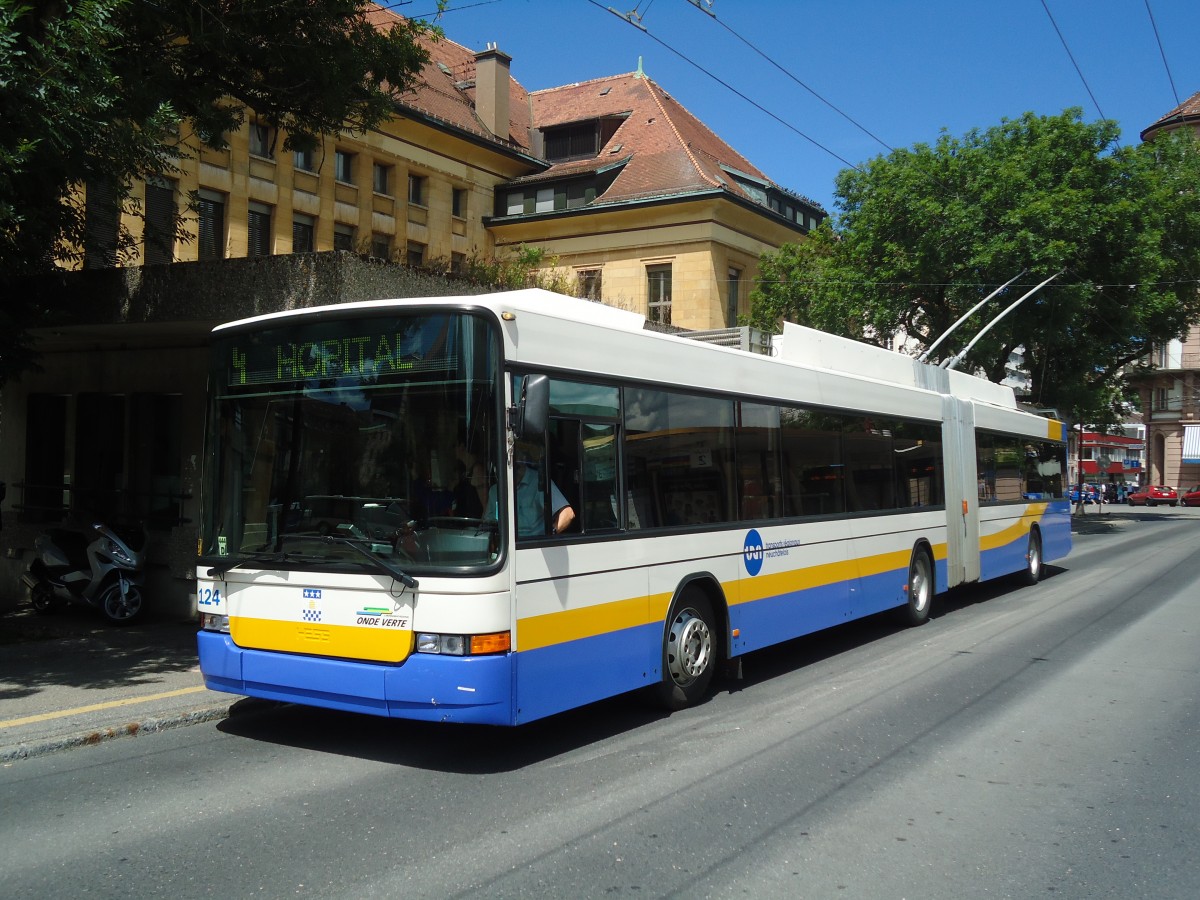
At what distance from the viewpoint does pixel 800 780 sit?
19.9 ft

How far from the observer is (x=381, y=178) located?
1480 inches

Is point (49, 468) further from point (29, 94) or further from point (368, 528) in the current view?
point (368, 528)

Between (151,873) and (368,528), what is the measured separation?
226 cm

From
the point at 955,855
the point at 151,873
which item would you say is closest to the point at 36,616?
the point at 151,873

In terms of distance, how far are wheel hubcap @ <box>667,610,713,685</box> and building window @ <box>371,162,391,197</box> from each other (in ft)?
105

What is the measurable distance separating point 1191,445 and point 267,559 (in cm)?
8112

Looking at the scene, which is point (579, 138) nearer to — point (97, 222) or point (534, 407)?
point (97, 222)

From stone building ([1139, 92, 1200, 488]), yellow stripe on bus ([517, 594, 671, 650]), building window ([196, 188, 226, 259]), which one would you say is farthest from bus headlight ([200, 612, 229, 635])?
stone building ([1139, 92, 1200, 488])

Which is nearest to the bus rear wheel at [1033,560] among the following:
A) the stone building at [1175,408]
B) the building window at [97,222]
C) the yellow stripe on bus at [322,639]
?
the yellow stripe on bus at [322,639]

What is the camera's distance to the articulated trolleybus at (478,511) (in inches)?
238

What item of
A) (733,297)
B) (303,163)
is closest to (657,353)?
(303,163)

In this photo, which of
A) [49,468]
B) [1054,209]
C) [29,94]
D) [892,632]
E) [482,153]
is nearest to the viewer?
[29,94]

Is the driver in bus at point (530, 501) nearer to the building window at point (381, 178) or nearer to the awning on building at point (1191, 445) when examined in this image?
the building window at point (381, 178)

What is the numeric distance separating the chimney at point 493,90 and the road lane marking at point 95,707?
37.4 meters
